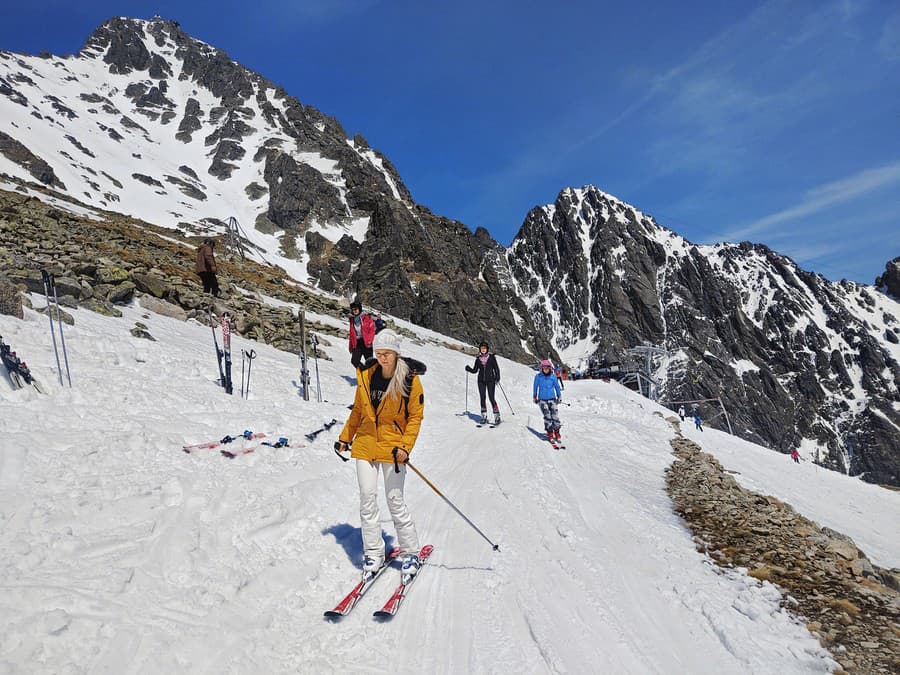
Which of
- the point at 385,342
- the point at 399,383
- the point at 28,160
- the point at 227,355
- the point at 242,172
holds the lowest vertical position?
the point at 227,355

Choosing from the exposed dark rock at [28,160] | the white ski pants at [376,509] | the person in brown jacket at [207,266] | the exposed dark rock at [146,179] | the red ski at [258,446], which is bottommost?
the red ski at [258,446]

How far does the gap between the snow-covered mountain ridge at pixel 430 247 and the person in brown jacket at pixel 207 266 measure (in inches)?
1380

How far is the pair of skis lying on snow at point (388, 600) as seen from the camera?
4137mm

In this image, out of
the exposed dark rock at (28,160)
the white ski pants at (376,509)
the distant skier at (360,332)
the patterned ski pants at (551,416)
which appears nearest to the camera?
the white ski pants at (376,509)

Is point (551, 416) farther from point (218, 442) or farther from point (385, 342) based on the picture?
point (385, 342)

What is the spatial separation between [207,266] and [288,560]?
1676cm

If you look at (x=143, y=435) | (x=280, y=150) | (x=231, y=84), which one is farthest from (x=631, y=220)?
(x=143, y=435)

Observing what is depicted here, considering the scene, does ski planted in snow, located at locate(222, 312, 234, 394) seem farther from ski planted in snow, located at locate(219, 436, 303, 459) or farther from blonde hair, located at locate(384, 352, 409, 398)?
blonde hair, located at locate(384, 352, 409, 398)

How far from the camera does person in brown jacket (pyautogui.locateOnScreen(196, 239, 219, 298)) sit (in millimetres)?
18391

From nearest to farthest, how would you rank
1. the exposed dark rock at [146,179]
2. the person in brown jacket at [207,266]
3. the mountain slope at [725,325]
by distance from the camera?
the person in brown jacket at [207,266] → the exposed dark rock at [146,179] → the mountain slope at [725,325]

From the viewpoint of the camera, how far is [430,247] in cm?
8412

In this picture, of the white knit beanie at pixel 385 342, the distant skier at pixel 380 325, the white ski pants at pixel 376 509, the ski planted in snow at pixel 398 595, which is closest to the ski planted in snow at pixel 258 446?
the distant skier at pixel 380 325

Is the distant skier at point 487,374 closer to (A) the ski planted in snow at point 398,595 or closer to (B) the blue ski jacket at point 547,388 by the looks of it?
(B) the blue ski jacket at point 547,388

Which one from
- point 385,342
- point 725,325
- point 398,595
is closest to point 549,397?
point 385,342
